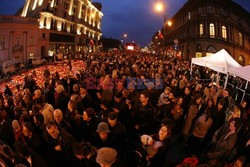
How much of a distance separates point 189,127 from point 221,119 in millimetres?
941

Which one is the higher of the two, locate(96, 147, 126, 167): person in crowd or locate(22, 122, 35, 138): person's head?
locate(22, 122, 35, 138): person's head

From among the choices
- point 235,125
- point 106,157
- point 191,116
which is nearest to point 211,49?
point 191,116

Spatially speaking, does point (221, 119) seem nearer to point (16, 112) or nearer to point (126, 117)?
point (126, 117)

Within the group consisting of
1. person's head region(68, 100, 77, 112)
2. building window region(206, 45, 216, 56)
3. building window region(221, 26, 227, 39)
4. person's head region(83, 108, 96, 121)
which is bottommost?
person's head region(83, 108, 96, 121)

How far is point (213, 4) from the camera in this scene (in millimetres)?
44375

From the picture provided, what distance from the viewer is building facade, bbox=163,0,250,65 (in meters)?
43.8

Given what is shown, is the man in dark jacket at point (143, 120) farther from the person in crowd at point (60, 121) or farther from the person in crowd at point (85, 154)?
the person in crowd at point (85, 154)

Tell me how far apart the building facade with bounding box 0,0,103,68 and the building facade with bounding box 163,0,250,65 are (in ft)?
65.5

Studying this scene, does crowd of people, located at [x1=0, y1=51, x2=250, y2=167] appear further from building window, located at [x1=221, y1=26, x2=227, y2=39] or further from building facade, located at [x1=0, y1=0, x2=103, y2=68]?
building window, located at [x1=221, y1=26, x2=227, y2=39]

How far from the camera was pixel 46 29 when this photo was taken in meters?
42.2

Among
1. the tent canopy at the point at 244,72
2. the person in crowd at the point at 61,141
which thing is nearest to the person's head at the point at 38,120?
the person in crowd at the point at 61,141

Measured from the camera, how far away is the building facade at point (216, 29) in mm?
43844

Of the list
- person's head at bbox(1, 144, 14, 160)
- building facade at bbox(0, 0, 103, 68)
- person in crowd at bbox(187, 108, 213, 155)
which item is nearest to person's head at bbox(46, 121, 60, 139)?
person's head at bbox(1, 144, 14, 160)

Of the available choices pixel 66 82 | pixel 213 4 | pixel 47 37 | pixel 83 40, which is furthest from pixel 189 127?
pixel 83 40
